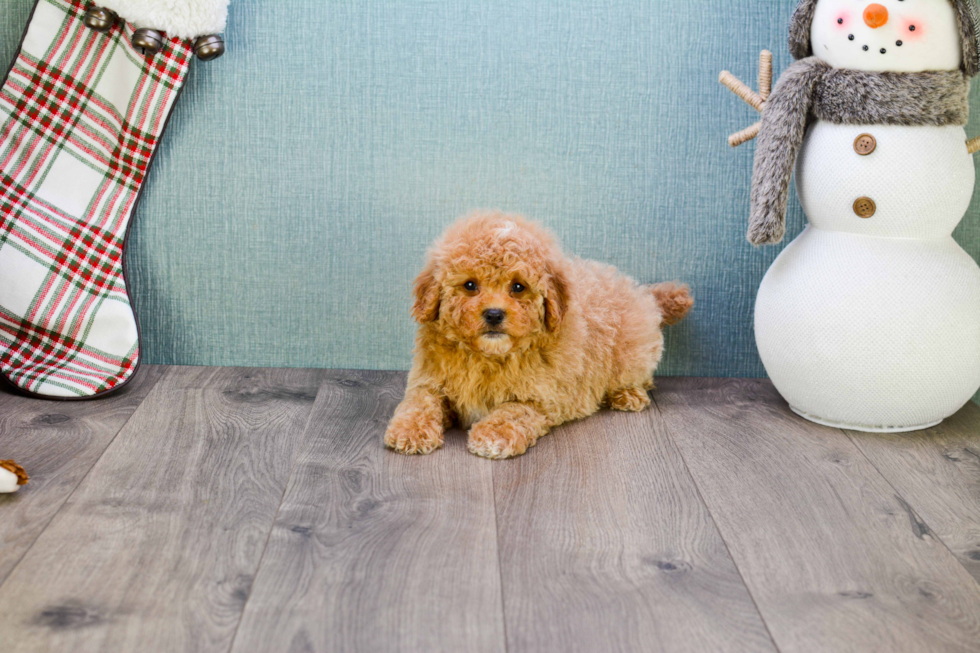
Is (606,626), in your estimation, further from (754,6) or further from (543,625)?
(754,6)

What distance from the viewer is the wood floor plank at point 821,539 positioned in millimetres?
1219

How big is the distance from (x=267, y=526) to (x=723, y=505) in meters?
0.75

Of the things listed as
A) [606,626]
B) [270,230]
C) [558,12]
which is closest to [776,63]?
[558,12]

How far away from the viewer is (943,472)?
1.71 metres

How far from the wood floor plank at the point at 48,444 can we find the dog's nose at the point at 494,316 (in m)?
0.76

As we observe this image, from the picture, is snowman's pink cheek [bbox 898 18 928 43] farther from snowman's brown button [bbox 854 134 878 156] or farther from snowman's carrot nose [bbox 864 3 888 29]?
snowman's brown button [bbox 854 134 878 156]

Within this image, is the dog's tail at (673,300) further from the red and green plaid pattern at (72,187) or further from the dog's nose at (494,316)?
the red and green plaid pattern at (72,187)

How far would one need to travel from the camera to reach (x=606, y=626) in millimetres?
1206

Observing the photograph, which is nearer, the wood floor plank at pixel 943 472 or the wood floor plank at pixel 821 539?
the wood floor plank at pixel 821 539

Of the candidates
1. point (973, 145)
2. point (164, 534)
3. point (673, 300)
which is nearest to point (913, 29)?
point (973, 145)

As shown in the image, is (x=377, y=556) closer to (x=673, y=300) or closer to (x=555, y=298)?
(x=555, y=298)

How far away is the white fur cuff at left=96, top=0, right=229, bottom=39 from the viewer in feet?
6.26

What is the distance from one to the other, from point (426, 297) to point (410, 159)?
479mm

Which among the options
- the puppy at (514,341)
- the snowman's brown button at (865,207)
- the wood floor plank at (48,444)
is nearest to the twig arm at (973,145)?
the snowman's brown button at (865,207)
